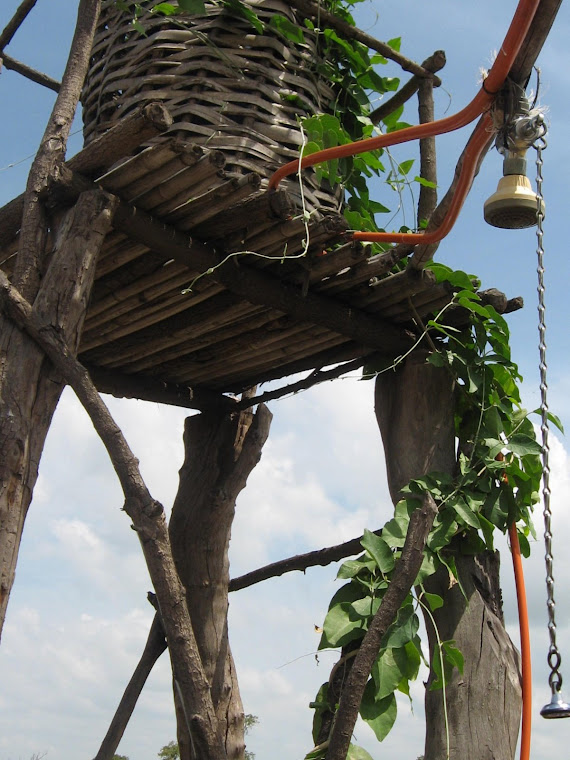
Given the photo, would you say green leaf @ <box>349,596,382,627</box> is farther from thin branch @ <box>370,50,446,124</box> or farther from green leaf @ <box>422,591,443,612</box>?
thin branch @ <box>370,50,446,124</box>

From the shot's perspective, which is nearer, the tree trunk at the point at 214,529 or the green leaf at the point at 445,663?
the green leaf at the point at 445,663

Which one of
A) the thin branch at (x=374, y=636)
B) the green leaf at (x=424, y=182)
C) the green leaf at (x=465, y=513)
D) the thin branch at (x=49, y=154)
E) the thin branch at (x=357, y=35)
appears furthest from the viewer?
the green leaf at (x=424, y=182)

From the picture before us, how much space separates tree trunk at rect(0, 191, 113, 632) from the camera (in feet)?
7.98

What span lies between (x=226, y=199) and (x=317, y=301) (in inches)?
23.3

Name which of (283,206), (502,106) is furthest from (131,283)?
(502,106)

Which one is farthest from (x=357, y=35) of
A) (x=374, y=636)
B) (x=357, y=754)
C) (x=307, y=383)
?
(x=357, y=754)

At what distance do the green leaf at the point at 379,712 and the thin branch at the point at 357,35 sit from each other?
7.46ft

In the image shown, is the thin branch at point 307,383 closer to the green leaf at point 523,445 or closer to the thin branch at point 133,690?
the green leaf at point 523,445

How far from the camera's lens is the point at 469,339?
3455mm

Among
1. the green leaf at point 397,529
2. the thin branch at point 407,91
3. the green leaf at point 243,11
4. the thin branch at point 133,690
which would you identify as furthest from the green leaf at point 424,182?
the thin branch at point 133,690

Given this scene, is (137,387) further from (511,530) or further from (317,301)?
(511,530)

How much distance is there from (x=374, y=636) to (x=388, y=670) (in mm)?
497

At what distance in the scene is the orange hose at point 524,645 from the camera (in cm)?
311

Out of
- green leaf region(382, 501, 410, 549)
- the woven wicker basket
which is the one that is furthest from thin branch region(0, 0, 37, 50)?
green leaf region(382, 501, 410, 549)
